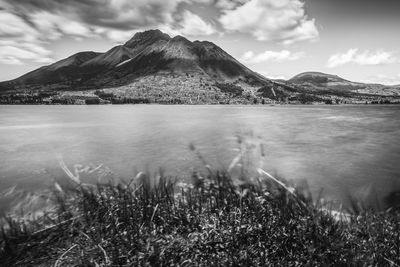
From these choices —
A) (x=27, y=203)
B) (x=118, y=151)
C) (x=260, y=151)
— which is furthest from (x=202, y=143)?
(x=27, y=203)

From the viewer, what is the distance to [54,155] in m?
13.4

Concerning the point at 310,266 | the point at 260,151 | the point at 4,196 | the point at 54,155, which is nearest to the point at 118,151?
the point at 54,155

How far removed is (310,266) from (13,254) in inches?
210

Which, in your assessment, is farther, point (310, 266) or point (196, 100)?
point (196, 100)

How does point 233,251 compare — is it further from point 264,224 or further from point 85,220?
point 85,220

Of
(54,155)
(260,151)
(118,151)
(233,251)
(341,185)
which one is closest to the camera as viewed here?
(233,251)

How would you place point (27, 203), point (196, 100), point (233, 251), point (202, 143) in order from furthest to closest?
point (196, 100) → point (202, 143) → point (27, 203) → point (233, 251)

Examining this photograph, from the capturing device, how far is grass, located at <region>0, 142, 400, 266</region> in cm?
446

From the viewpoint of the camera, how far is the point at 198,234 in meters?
5.16

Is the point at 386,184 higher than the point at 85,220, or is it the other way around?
the point at 85,220

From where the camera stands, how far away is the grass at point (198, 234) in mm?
4465

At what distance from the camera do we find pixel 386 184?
31.2ft

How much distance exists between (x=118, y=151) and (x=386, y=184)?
12.7m

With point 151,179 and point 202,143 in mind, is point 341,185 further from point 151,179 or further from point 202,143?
point 202,143
